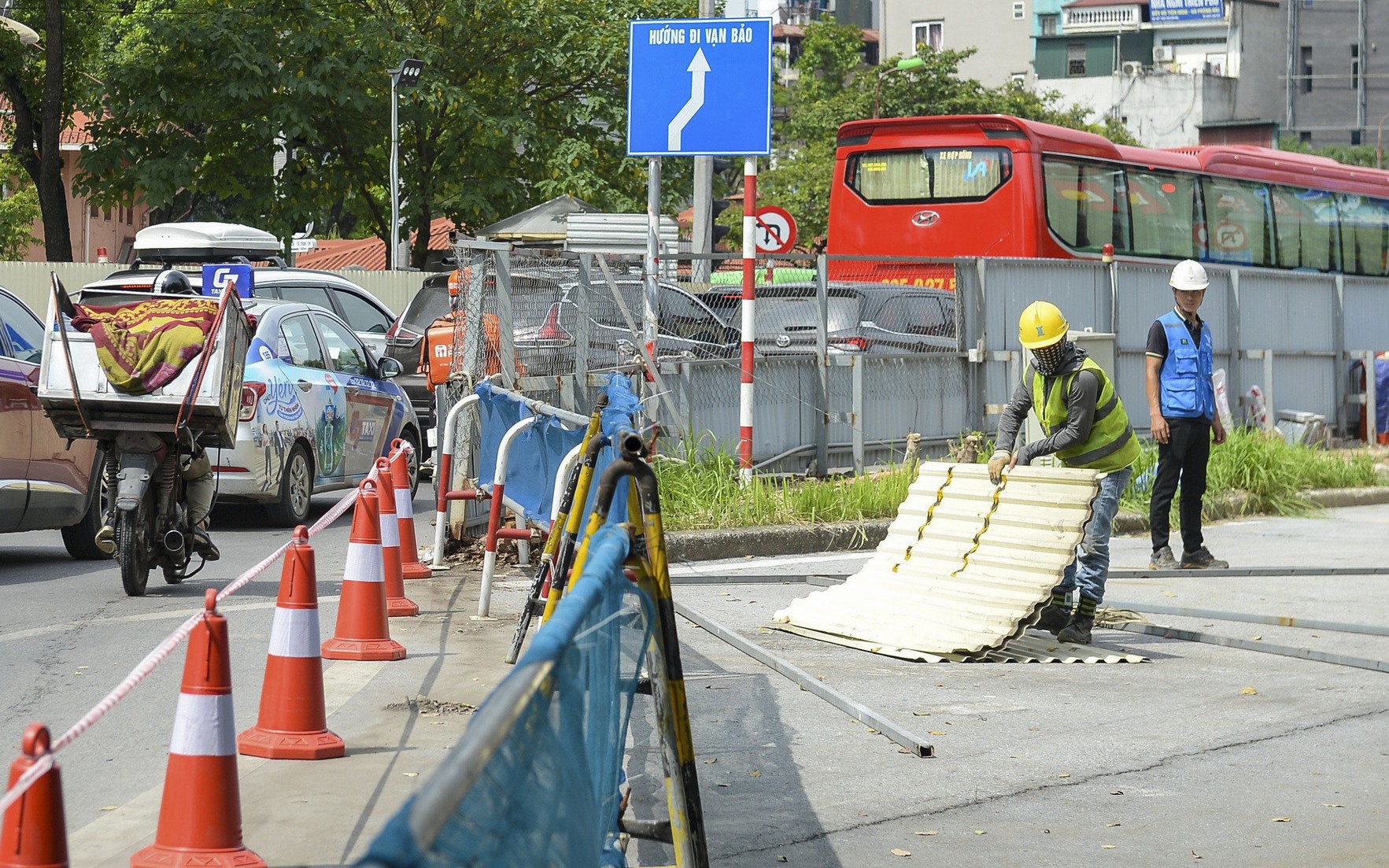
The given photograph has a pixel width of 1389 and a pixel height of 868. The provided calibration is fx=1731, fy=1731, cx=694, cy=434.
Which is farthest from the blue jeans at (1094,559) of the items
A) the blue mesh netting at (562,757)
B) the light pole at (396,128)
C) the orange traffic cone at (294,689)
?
the light pole at (396,128)

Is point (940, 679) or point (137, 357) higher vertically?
point (137, 357)

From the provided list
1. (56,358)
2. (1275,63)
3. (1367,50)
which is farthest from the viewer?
(1275,63)

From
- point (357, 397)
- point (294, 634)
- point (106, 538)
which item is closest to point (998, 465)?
point (294, 634)

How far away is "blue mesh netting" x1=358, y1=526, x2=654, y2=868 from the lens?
2021mm

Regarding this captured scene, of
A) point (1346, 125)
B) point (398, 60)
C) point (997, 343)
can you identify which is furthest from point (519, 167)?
point (1346, 125)

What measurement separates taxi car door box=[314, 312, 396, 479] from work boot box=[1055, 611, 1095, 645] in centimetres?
679

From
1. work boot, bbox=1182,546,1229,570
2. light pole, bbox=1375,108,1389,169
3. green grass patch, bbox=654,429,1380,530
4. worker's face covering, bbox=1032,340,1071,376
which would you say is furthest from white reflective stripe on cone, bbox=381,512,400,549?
light pole, bbox=1375,108,1389,169

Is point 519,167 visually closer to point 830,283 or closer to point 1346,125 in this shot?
point 830,283

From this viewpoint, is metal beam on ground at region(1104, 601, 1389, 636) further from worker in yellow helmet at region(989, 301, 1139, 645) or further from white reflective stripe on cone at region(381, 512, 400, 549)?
white reflective stripe on cone at region(381, 512, 400, 549)

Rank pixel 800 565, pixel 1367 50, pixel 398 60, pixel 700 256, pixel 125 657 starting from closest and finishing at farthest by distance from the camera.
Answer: pixel 125 657 → pixel 800 565 → pixel 700 256 → pixel 398 60 → pixel 1367 50

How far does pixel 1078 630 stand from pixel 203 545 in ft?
15.8

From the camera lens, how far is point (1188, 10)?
8738cm

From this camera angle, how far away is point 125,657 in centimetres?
777

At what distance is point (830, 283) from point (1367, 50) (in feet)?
246
